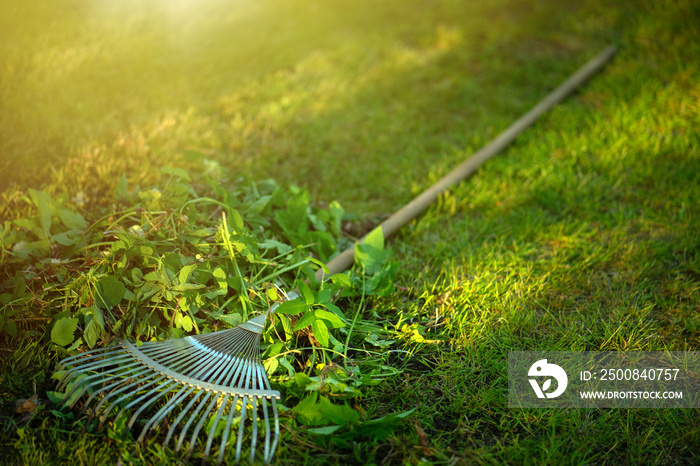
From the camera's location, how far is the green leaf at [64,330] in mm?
1576

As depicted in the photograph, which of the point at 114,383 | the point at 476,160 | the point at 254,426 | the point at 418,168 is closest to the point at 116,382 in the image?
the point at 114,383

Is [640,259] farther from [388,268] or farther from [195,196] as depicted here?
[195,196]

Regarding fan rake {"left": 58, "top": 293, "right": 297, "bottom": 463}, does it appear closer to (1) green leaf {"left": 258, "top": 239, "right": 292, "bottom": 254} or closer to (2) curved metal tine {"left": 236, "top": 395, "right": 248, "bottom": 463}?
(2) curved metal tine {"left": 236, "top": 395, "right": 248, "bottom": 463}

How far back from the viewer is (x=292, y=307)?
1.62 m

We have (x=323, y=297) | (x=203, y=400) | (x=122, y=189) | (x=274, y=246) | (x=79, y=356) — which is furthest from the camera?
(x=122, y=189)

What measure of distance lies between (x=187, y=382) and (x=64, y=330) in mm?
492

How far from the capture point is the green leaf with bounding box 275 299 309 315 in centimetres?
162

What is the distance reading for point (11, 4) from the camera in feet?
12.8

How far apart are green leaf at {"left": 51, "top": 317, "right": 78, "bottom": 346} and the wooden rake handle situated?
0.92 m

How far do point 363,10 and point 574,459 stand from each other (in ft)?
15.0

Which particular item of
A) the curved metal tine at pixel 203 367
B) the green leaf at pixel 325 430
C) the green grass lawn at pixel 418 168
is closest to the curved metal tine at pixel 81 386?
the green grass lawn at pixel 418 168

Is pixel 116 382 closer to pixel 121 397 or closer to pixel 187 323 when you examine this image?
pixel 121 397

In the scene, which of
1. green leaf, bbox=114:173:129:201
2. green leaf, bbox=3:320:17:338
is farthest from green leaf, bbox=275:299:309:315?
green leaf, bbox=114:173:129:201

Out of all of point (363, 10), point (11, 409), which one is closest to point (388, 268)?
point (11, 409)
